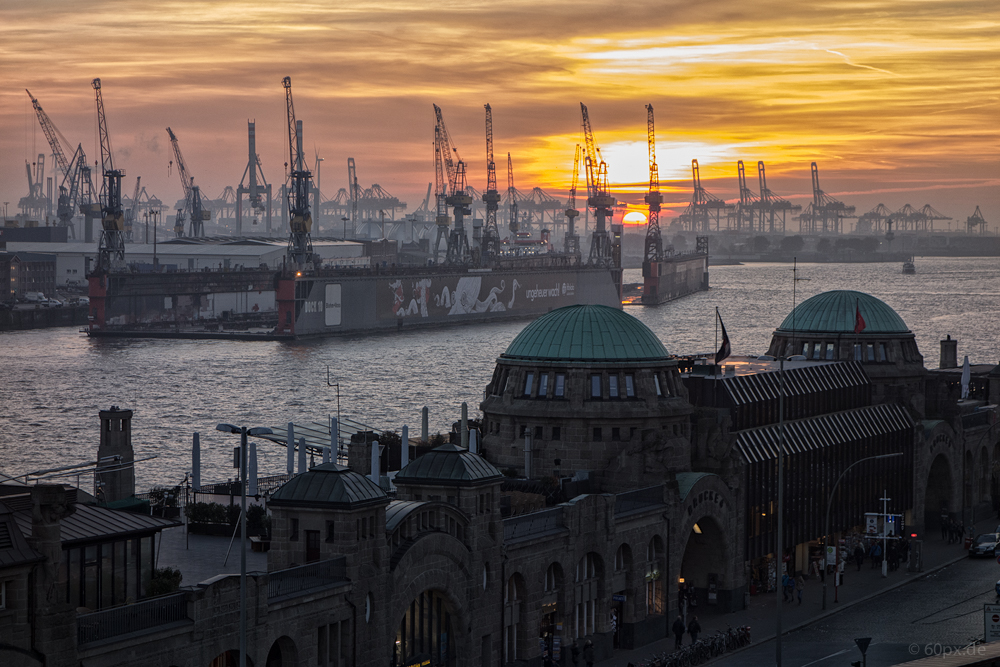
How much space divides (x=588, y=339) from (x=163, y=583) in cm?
3227

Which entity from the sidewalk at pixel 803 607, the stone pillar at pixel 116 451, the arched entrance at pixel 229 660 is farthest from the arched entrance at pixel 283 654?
the stone pillar at pixel 116 451

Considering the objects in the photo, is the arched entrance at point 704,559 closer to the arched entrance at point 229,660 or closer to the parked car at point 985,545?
the parked car at point 985,545

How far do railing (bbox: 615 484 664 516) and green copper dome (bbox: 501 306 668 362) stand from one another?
7052 mm

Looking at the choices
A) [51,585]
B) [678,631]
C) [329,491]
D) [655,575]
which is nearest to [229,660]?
[329,491]

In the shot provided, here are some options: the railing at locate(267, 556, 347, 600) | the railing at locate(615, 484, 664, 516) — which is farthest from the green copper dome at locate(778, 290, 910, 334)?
the railing at locate(267, 556, 347, 600)

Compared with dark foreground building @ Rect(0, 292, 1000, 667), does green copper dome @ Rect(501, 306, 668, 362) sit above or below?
above

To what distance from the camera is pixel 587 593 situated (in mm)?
65750

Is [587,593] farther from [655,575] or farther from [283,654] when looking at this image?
[283,654]

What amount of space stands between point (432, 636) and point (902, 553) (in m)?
41.6

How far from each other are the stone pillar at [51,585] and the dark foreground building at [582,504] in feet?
0.25

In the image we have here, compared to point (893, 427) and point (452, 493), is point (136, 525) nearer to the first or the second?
point (452, 493)

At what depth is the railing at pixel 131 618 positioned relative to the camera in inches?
1639

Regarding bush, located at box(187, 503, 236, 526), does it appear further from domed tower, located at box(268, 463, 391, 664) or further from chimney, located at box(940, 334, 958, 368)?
chimney, located at box(940, 334, 958, 368)

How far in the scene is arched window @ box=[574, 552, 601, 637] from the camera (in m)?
65.1
